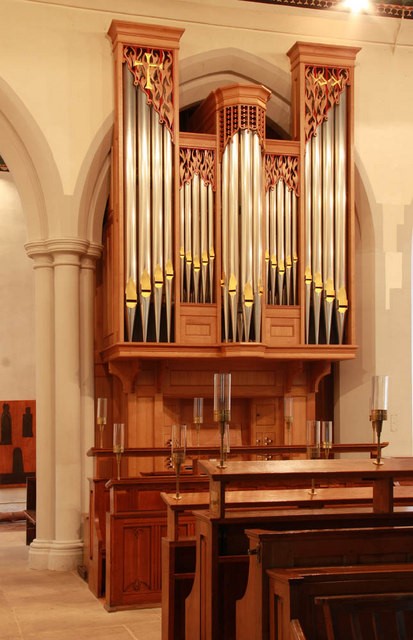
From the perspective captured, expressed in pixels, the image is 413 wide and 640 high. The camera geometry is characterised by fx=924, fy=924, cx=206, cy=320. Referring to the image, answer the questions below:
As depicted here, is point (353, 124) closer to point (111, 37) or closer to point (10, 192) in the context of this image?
point (111, 37)

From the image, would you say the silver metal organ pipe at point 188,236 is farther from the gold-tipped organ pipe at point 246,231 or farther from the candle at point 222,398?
the candle at point 222,398

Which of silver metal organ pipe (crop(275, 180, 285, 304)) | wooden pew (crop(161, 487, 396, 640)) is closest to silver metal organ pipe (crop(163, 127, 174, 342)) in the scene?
silver metal organ pipe (crop(275, 180, 285, 304))

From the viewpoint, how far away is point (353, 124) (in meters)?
9.46

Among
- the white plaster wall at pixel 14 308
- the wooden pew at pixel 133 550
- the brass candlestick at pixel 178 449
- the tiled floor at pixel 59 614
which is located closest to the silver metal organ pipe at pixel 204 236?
the wooden pew at pixel 133 550

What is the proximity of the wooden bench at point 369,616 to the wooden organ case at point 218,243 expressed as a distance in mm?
5281

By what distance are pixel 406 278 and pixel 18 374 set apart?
5826 millimetres

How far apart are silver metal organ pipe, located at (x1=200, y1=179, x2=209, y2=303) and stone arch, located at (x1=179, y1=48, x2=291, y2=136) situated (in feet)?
4.54

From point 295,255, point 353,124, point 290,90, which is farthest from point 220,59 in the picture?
point 295,255

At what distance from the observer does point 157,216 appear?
8.70 meters

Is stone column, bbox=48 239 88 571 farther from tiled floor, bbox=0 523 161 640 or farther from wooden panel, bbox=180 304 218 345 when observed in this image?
wooden panel, bbox=180 304 218 345

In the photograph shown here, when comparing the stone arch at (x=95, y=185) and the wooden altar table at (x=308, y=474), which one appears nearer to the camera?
the wooden altar table at (x=308, y=474)

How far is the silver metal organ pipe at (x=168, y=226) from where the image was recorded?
8.64m

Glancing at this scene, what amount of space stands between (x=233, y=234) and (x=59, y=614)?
155 inches

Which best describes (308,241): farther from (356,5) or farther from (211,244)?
(356,5)
